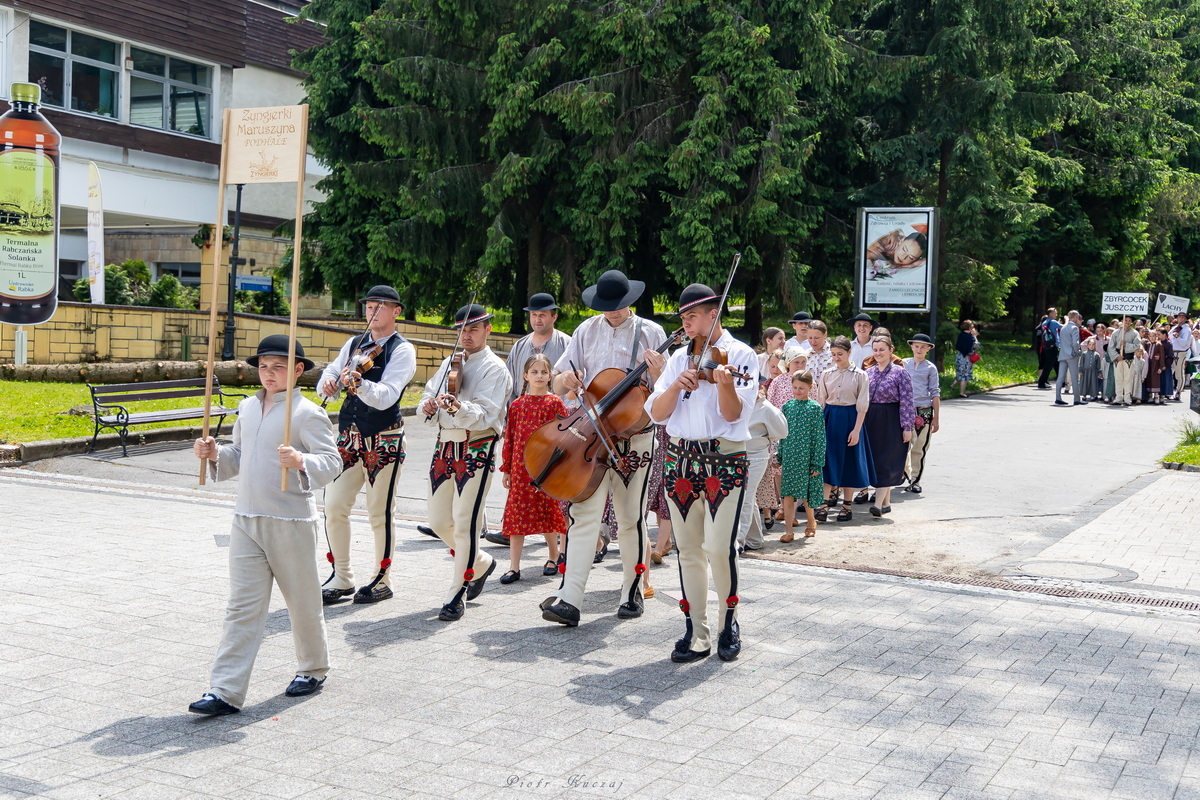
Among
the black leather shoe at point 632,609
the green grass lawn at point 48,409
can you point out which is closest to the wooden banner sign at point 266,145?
the black leather shoe at point 632,609

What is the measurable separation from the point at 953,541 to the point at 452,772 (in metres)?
6.74

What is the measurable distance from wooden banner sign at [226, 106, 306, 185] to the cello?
2.09 meters

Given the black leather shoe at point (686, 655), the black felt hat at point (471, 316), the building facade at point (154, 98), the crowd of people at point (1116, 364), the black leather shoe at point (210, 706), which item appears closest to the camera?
the black leather shoe at point (210, 706)

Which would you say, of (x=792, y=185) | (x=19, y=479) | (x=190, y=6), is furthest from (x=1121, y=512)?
(x=190, y=6)

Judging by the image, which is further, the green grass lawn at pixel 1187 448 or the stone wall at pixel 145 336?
the stone wall at pixel 145 336

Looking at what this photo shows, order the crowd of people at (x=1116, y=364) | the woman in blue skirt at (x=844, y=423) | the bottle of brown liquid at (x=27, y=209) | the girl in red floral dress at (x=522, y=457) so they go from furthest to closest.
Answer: the crowd of people at (x=1116, y=364)
the woman in blue skirt at (x=844, y=423)
the girl in red floral dress at (x=522, y=457)
the bottle of brown liquid at (x=27, y=209)

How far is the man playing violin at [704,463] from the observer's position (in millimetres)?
6105

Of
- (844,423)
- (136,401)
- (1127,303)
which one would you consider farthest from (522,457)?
(1127,303)

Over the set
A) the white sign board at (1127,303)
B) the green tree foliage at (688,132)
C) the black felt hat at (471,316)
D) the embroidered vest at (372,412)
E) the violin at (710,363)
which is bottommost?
the embroidered vest at (372,412)

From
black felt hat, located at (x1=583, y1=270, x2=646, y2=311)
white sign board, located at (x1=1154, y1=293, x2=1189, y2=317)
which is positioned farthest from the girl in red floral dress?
white sign board, located at (x1=1154, y1=293, x2=1189, y2=317)

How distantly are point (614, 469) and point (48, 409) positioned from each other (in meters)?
12.4

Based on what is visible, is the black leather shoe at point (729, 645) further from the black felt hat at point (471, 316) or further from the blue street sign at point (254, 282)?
the blue street sign at point (254, 282)

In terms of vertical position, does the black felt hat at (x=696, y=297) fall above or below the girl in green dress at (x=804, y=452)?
above

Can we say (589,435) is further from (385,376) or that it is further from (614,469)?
(385,376)
